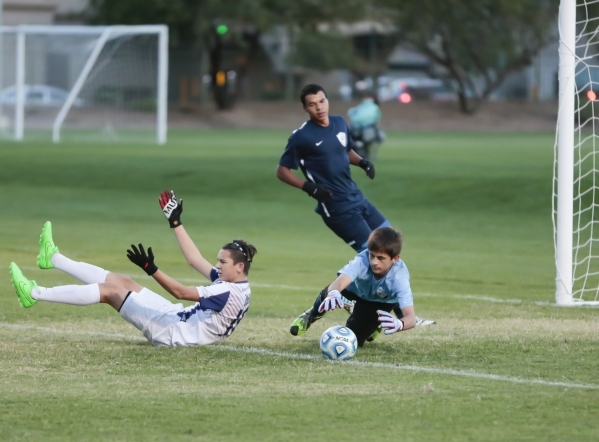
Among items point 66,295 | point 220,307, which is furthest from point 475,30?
point 66,295

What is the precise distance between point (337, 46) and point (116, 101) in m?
27.4

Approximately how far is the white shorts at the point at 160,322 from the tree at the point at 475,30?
55.7 meters

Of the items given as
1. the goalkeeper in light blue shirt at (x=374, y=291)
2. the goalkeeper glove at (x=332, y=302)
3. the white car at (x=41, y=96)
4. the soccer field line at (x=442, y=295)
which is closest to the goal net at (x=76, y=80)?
the white car at (x=41, y=96)

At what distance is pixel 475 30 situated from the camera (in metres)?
64.6

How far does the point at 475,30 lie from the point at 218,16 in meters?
15.7

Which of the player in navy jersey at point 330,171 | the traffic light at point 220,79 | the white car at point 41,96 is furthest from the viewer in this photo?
the traffic light at point 220,79

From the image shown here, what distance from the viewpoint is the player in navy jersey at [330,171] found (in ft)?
34.4

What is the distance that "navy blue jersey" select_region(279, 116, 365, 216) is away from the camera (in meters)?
10.5

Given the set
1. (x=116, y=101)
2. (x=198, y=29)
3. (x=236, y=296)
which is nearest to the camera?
(x=236, y=296)

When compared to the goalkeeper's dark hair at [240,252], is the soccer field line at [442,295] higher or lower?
lower

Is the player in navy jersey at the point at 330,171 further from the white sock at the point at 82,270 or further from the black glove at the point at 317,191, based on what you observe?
the white sock at the point at 82,270

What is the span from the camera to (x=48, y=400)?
265 inches

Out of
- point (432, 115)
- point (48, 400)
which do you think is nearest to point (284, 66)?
point (432, 115)

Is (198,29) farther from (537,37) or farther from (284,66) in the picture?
(537,37)
